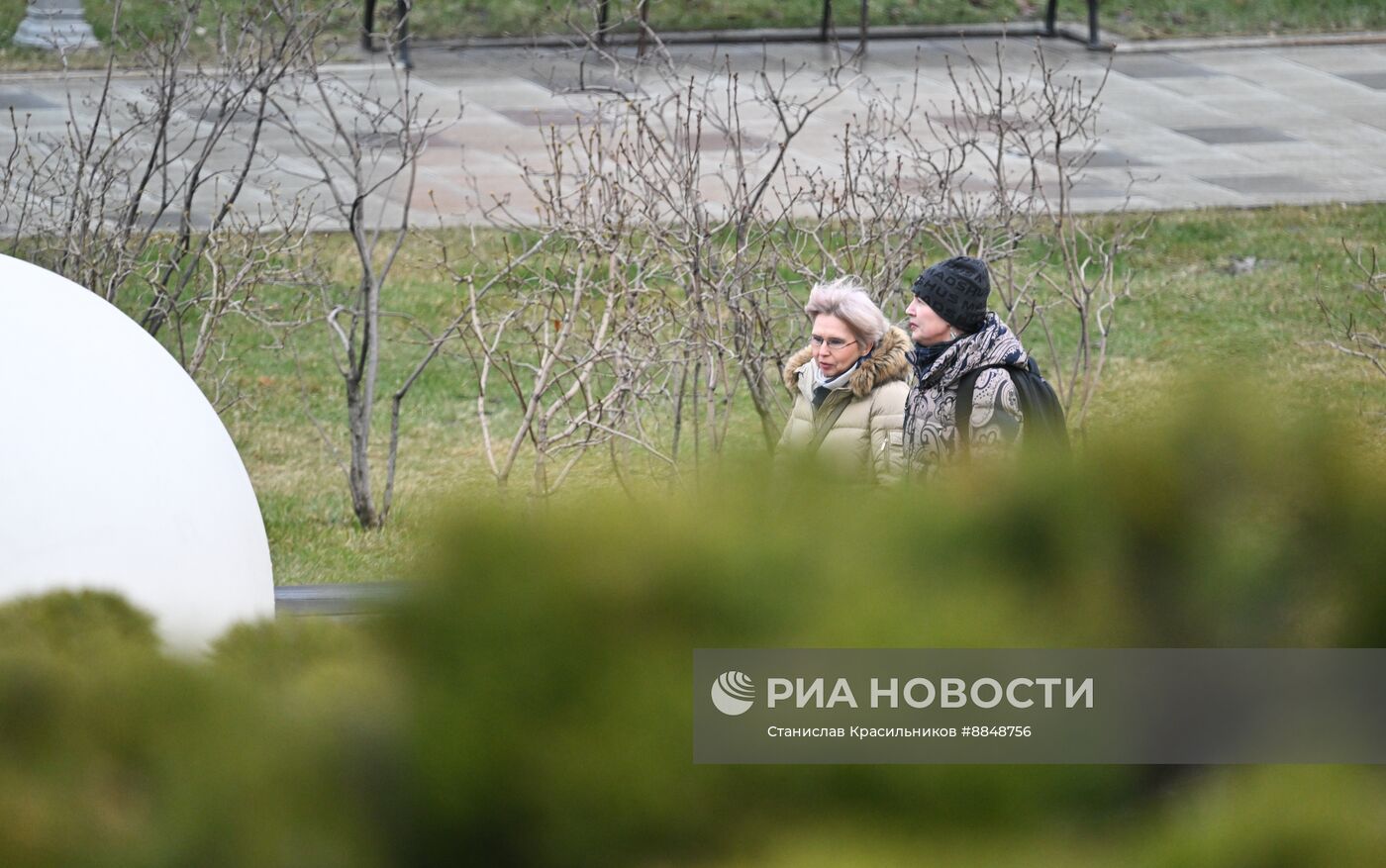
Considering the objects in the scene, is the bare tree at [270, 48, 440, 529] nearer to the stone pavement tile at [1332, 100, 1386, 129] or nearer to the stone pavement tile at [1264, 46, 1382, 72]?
the stone pavement tile at [1332, 100, 1386, 129]

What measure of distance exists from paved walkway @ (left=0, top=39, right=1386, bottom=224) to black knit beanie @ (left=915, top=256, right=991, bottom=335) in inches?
331

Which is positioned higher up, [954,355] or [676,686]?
[676,686]

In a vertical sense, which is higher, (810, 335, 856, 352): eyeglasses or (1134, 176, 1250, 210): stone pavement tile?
(810, 335, 856, 352): eyeglasses

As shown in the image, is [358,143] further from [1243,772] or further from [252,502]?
[1243,772]

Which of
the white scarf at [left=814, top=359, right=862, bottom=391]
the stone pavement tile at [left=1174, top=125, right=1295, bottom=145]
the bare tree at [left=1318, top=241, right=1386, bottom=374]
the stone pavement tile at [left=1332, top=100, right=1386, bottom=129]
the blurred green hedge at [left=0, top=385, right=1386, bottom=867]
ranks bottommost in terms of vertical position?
the bare tree at [left=1318, top=241, right=1386, bottom=374]

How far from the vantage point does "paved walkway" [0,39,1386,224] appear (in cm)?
1546

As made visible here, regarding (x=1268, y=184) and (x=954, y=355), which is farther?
(x=1268, y=184)

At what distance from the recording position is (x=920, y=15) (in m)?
22.7

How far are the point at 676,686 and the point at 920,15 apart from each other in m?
22.4

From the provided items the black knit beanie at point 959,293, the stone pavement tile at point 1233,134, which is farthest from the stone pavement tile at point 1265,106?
the black knit beanie at point 959,293

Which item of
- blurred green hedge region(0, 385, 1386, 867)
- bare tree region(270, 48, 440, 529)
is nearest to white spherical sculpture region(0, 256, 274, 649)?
blurred green hedge region(0, 385, 1386, 867)

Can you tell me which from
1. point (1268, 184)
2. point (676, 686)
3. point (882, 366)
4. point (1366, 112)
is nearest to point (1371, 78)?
point (1366, 112)

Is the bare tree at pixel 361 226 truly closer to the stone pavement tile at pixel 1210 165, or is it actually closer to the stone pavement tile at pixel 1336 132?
the stone pavement tile at pixel 1210 165

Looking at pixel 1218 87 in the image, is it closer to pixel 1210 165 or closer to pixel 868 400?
pixel 1210 165
